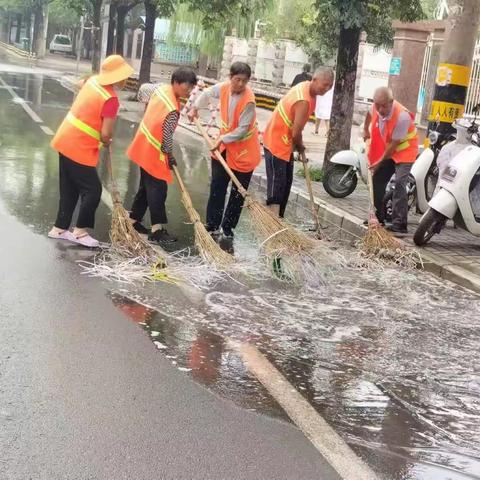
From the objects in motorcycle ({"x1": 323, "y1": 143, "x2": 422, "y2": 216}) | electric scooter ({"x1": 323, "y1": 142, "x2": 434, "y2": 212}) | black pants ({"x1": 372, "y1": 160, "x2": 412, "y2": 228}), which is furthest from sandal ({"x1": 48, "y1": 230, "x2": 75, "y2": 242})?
motorcycle ({"x1": 323, "y1": 143, "x2": 422, "y2": 216})

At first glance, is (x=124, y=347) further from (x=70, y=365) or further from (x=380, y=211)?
(x=380, y=211)

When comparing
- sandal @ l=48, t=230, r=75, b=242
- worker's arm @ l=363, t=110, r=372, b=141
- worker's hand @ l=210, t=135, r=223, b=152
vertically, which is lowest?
sandal @ l=48, t=230, r=75, b=242

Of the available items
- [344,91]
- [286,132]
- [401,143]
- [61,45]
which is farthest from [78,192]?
[61,45]

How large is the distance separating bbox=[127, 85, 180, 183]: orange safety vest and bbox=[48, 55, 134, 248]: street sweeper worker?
0.35 m

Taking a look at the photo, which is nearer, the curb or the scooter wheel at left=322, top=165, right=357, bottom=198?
the curb

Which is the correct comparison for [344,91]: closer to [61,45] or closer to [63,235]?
[63,235]

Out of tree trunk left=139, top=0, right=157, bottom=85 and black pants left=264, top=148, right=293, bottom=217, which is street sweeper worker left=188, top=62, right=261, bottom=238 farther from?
tree trunk left=139, top=0, right=157, bottom=85

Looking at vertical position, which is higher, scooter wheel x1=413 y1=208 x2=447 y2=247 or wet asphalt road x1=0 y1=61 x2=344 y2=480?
scooter wheel x1=413 y1=208 x2=447 y2=247

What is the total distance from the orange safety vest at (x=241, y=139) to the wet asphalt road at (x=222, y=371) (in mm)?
1613

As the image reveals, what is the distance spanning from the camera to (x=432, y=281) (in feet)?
23.6

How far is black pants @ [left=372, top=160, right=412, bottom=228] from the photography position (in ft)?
28.2

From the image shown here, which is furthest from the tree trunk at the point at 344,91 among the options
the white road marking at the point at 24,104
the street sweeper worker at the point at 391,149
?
the white road marking at the point at 24,104

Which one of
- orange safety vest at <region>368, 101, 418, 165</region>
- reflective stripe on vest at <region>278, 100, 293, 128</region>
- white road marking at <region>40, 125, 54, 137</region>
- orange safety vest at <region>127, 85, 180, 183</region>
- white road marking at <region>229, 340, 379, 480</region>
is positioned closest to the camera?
white road marking at <region>229, 340, 379, 480</region>

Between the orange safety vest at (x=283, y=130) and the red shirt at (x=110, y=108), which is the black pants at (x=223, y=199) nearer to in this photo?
the orange safety vest at (x=283, y=130)
